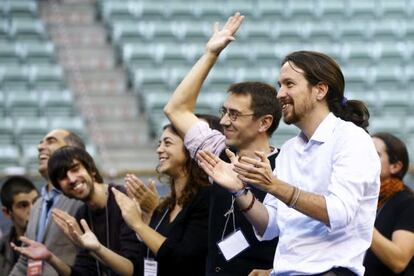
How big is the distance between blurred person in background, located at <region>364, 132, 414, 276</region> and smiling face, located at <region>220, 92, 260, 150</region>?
0.71m

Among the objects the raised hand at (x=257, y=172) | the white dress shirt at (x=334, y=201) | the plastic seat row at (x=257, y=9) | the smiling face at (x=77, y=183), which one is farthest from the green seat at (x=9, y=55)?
the raised hand at (x=257, y=172)

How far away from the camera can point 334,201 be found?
11.3 ft

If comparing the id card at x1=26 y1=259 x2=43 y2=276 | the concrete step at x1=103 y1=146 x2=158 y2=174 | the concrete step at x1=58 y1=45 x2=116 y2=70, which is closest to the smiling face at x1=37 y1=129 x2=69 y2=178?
the id card at x1=26 y1=259 x2=43 y2=276

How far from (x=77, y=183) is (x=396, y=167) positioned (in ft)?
5.50

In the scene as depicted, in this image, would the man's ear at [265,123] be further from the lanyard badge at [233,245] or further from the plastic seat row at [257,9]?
the plastic seat row at [257,9]

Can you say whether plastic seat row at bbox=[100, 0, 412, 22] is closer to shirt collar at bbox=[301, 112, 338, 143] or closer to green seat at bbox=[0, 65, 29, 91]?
green seat at bbox=[0, 65, 29, 91]

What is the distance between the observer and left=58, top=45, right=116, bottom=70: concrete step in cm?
1356

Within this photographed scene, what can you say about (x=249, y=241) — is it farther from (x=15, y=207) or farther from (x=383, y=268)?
(x=15, y=207)

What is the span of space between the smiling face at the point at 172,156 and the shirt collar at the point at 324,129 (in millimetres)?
1541

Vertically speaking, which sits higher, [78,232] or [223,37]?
[223,37]

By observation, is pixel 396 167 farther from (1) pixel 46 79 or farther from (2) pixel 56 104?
(1) pixel 46 79

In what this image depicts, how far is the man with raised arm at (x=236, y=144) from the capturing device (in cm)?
440

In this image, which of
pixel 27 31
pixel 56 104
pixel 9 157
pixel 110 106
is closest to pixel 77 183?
pixel 9 157

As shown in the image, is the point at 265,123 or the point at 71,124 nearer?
the point at 265,123
